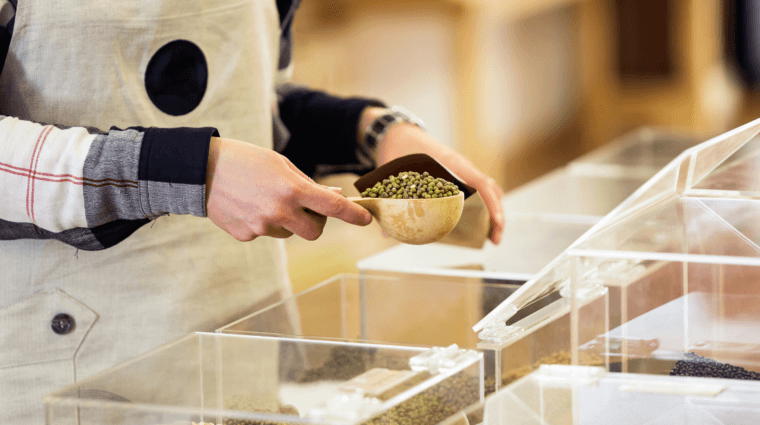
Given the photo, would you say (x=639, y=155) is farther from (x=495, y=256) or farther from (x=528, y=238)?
(x=495, y=256)

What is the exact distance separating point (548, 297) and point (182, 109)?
0.53 metres

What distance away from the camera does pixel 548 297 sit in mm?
856

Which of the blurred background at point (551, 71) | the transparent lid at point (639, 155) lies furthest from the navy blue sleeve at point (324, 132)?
the blurred background at point (551, 71)

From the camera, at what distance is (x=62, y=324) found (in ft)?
3.11

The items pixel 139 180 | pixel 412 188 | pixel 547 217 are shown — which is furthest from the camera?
pixel 547 217

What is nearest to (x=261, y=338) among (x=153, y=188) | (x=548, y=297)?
(x=153, y=188)

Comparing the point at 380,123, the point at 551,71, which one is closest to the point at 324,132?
the point at 380,123

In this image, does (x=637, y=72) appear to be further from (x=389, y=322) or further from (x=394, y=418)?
(x=394, y=418)

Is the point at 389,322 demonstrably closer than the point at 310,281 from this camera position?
Yes

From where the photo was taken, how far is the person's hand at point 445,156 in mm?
1116

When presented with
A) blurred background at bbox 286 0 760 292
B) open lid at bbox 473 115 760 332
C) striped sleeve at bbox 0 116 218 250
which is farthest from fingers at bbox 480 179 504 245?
blurred background at bbox 286 0 760 292

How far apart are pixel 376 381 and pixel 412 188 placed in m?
0.29

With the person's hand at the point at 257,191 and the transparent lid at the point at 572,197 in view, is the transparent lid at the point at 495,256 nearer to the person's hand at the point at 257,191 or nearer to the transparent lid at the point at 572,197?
the transparent lid at the point at 572,197

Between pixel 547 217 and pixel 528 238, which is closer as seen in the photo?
pixel 528 238
